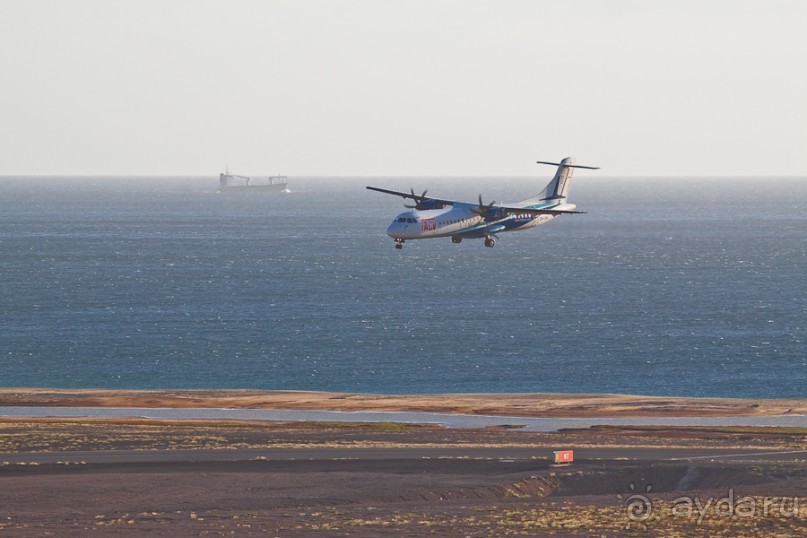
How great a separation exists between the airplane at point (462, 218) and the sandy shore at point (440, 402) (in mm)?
10892

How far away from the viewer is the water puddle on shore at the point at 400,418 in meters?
70.0

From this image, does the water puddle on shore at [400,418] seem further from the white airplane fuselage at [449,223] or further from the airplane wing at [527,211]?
the airplane wing at [527,211]

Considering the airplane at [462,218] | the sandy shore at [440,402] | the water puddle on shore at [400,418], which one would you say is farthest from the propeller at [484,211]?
the water puddle on shore at [400,418]

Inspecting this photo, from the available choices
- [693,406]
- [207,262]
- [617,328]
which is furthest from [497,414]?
[207,262]

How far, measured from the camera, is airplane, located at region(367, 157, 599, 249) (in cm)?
7875

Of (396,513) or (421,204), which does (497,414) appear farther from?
(396,513)

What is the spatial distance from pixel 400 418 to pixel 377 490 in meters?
30.7

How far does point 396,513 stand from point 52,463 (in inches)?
641

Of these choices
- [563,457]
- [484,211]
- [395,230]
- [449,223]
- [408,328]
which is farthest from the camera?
[408,328]

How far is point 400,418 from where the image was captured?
72.9 meters

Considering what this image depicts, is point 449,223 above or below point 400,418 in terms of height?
above

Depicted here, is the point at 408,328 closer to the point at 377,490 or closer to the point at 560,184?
the point at 560,184

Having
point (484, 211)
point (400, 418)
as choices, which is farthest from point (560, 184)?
point (400, 418)

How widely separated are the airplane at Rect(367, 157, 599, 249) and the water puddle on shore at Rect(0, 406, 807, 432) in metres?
11.2
